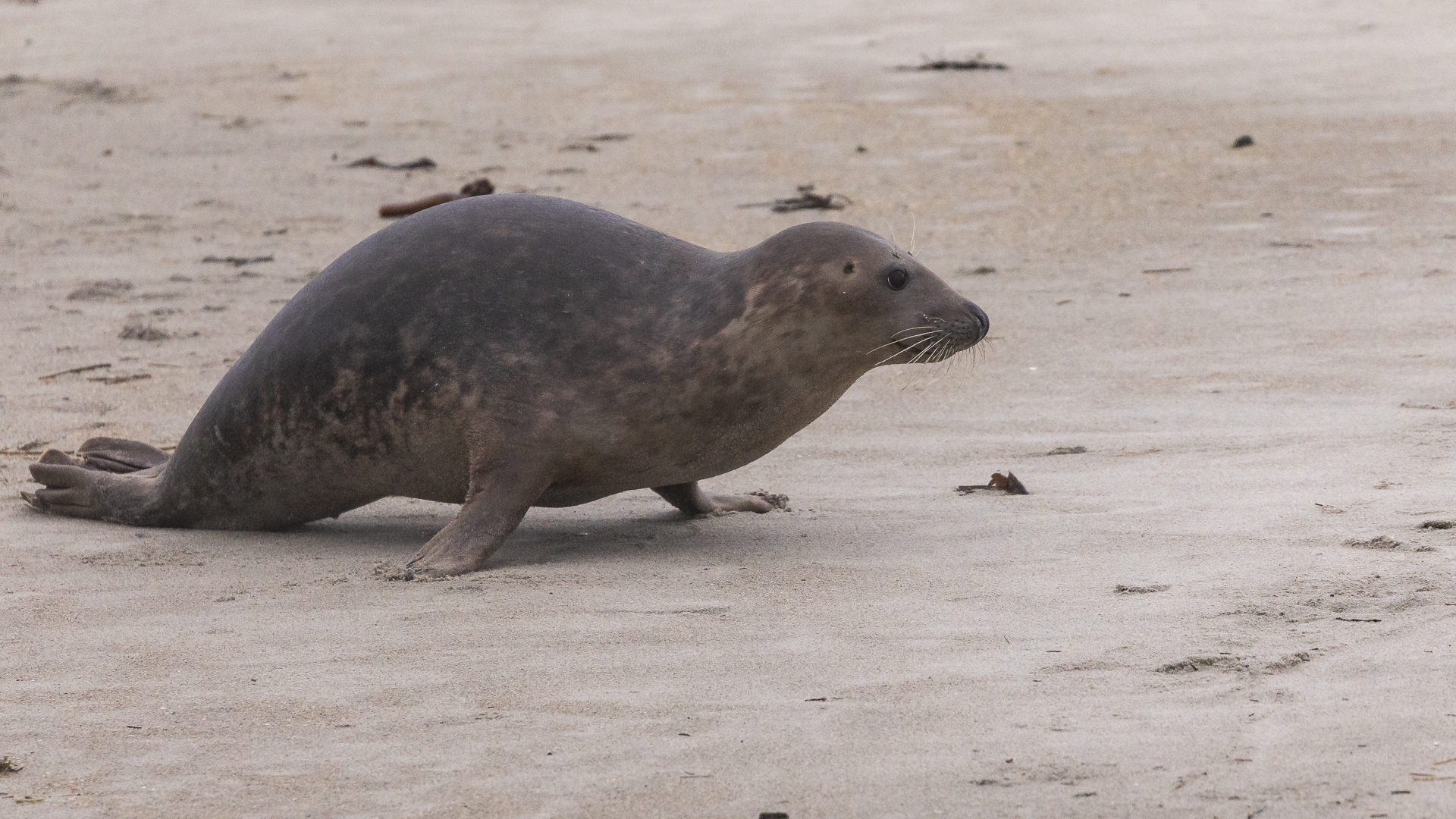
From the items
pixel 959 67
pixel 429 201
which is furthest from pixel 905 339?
pixel 959 67

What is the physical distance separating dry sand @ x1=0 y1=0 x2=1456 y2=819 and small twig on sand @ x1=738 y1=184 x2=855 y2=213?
12 cm

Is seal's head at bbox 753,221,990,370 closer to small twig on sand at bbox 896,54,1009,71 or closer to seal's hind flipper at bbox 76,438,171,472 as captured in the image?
seal's hind flipper at bbox 76,438,171,472

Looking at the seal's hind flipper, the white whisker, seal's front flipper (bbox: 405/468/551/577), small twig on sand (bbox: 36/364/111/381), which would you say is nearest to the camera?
seal's front flipper (bbox: 405/468/551/577)

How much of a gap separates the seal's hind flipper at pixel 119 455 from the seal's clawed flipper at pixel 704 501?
4.73ft

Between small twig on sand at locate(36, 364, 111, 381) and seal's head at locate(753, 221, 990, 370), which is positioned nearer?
seal's head at locate(753, 221, 990, 370)

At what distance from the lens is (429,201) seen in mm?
8758

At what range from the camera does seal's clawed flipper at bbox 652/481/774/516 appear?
4770 millimetres

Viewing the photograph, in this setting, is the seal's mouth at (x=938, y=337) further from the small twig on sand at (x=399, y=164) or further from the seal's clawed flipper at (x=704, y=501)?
the small twig on sand at (x=399, y=164)

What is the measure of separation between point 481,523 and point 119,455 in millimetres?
1421

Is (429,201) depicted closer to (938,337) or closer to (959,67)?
(959,67)

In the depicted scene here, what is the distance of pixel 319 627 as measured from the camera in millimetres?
3596

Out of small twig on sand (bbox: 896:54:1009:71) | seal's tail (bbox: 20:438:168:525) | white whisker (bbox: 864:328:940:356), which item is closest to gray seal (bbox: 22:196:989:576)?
white whisker (bbox: 864:328:940:356)

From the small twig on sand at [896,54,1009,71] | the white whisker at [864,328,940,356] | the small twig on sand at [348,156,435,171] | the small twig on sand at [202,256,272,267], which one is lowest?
the small twig on sand at [202,256,272,267]

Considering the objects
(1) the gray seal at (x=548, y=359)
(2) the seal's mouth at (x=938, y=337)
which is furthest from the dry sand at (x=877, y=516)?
(2) the seal's mouth at (x=938, y=337)
